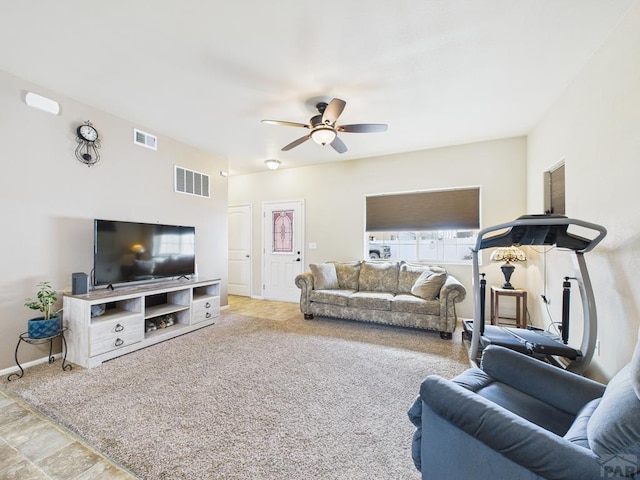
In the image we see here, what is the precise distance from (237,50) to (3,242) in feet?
9.25

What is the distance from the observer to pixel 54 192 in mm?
2908

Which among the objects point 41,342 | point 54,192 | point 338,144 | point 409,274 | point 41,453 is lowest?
point 41,453

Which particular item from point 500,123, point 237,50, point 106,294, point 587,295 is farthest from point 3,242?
point 500,123

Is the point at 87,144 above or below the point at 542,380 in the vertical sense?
above

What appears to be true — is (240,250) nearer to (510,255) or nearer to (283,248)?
(283,248)

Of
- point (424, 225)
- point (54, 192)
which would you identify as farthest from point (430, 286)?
point (54, 192)

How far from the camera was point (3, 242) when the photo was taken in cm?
256

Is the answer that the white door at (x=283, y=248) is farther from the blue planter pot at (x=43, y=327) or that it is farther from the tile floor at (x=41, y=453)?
the tile floor at (x=41, y=453)

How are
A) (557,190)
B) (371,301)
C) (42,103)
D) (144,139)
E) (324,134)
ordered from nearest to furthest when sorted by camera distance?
(42,103) → (324,134) → (557,190) → (144,139) → (371,301)

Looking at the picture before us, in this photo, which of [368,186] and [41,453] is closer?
[41,453]

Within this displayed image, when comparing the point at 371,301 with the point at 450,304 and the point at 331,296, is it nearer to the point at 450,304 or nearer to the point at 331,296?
the point at 331,296

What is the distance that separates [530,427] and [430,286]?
289cm

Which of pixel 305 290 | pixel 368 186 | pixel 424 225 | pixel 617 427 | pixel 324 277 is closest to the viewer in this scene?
pixel 617 427

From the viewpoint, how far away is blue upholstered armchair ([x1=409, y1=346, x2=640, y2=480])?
83 cm
